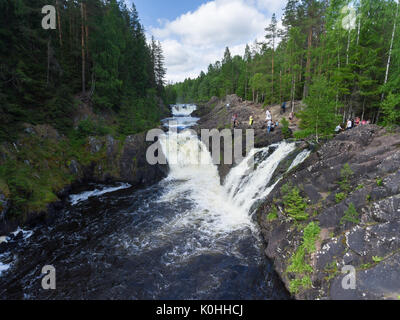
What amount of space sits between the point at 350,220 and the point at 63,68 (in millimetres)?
26606

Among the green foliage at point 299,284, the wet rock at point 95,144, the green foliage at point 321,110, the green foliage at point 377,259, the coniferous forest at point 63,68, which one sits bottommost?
the green foliage at point 299,284

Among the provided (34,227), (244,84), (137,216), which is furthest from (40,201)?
(244,84)

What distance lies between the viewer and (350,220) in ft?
23.4

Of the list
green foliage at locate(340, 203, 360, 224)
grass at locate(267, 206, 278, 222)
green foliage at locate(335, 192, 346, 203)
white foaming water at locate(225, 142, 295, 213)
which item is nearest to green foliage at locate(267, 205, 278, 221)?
grass at locate(267, 206, 278, 222)

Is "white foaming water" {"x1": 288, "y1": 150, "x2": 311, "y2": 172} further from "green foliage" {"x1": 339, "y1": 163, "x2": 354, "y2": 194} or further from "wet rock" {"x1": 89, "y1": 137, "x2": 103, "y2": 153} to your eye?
"wet rock" {"x1": 89, "y1": 137, "x2": 103, "y2": 153}

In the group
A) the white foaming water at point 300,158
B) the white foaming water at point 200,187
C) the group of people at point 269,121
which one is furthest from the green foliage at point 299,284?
the group of people at point 269,121

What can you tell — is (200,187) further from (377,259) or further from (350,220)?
(377,259)

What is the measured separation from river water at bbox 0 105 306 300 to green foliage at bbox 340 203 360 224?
144 inches

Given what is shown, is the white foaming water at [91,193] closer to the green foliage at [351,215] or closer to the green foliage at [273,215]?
the green foliage at [273,215]

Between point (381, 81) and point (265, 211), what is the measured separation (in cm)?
1467

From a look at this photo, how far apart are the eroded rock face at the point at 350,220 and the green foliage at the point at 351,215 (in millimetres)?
42

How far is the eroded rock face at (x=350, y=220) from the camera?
579cm

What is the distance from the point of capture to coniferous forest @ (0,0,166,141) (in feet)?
47.4

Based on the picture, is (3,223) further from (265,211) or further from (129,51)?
(129,51)
